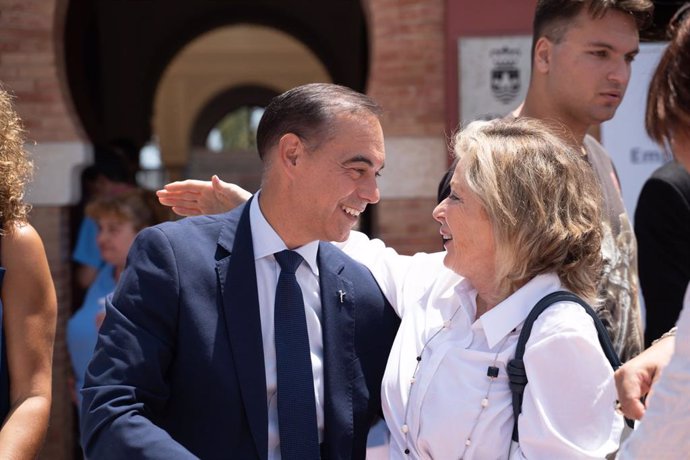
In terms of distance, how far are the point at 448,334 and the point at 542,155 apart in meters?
0.48

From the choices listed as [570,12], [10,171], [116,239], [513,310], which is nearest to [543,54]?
[570,12]

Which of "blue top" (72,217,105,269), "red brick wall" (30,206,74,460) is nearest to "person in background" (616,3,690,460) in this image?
"blue top" (72,217,105,269)

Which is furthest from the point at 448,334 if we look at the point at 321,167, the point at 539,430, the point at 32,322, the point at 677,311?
the point at 677,311

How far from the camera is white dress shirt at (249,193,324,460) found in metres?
2.62

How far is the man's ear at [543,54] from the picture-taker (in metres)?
3.58

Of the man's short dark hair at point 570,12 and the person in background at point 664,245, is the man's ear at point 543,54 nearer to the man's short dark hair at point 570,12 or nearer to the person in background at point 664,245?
the man's short dark hair at point 570,12

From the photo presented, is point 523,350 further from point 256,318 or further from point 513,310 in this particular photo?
point 256,318

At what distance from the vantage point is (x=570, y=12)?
11.6ft

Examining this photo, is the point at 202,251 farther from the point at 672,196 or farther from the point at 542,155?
the point at 672,196

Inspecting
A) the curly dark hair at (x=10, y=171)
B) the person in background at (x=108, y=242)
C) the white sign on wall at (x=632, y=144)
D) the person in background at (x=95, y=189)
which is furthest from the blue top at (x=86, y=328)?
the white sign on wall at (x=632, y=144)

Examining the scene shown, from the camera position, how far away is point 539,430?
7.38ft

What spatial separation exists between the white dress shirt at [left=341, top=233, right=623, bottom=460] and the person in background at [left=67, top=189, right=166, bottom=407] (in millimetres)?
2998

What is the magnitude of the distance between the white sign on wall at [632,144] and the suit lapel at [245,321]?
3.63 meters

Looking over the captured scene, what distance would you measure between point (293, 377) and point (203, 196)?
0.72 meters
